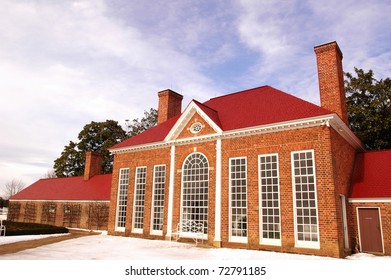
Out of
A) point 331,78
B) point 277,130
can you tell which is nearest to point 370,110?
point 331,78

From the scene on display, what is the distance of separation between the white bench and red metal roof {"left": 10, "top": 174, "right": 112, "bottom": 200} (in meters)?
11.0

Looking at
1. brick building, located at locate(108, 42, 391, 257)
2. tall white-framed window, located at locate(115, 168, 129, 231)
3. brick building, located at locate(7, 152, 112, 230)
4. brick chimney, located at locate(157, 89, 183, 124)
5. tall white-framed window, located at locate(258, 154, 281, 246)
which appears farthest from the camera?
brick building, located at locate(7, 152, 112, 230)

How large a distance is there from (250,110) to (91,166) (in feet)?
70.9

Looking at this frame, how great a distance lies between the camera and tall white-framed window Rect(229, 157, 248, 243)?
641 inches

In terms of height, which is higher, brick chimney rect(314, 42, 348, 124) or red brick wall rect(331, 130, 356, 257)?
brick chimney rect(314, 42, 348, 124)

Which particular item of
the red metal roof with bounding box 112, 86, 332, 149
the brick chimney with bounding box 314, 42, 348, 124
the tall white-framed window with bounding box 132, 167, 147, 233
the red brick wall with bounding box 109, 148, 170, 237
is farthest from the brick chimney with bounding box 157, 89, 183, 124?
the brick chimney with bounding box 314, 42, 348, 124

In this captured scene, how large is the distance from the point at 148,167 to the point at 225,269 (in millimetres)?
11933

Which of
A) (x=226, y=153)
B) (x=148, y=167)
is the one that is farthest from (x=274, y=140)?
(x=148, y=167)

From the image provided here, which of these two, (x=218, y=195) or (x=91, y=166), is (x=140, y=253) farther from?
(x=91, y=166)

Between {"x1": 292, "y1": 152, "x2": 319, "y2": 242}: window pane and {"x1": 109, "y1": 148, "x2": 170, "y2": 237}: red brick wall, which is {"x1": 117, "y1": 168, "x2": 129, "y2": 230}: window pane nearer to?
{"x1": 109, "y1": 148, "x2": 170, "y2": 237}: red brick wall

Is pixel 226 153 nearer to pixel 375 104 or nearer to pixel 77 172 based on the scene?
pixel 375 104

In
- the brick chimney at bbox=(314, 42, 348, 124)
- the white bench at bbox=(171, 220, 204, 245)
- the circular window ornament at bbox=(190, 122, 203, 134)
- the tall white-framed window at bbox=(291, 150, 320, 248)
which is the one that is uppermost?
the brick chimney at bbox=(314, 42, 348, 124)

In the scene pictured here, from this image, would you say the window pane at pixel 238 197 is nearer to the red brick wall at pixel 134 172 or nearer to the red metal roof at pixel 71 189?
the red brick wall at pixel 134 172

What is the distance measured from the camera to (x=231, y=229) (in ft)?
54.4
